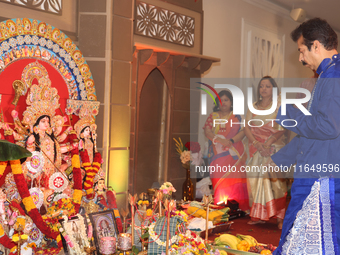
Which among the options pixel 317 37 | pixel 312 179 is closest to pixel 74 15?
pixel 317 37

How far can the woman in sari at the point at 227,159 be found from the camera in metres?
4.77

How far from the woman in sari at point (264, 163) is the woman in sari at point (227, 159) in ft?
0.63

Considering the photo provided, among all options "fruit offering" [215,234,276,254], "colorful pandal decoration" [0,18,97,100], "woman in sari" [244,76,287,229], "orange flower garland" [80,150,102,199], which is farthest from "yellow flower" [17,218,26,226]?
"woman in sari" [244,76,287,229]

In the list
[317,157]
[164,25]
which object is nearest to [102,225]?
[317,157]

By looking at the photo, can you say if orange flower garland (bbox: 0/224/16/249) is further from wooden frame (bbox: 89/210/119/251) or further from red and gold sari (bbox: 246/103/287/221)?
red and gold sari (bbox: 246/103/287/221)

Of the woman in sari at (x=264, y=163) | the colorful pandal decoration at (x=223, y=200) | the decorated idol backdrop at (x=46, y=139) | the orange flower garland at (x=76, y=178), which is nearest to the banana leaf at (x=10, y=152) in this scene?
the decorated idol backdrop at (x=46, y=139)

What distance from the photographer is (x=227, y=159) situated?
4.79 m

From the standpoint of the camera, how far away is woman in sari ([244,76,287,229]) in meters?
4.26

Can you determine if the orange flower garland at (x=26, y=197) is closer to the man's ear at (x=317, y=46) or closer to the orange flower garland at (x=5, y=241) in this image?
the orange flower garland at (x=5, y=241)

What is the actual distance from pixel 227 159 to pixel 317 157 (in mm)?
2933

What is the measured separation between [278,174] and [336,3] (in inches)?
160

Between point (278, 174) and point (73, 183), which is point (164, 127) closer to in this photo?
point (278, 174)

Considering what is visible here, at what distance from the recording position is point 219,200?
4.73 metres

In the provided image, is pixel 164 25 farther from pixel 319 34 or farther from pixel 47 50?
pixel 319 34
